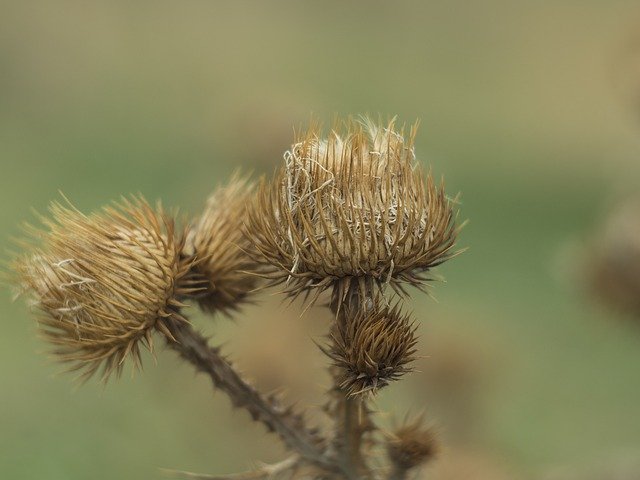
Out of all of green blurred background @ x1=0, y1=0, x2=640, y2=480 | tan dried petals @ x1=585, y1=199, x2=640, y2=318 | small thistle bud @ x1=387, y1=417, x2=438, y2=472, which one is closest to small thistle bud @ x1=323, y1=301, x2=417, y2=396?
small thistle bud @ x1=387, y1=417, x2=438, y2=472

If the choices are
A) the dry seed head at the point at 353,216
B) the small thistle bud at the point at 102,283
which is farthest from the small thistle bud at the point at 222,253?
the dry seed head at the point at 353,216

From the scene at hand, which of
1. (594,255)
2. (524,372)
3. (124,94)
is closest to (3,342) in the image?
(524,372)


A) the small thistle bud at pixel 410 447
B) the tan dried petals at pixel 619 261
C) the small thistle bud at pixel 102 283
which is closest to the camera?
the small thistle bud at pixel 102 283

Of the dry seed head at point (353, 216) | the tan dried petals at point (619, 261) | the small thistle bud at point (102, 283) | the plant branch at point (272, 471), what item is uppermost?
the tan dried petals at point (619, 261)

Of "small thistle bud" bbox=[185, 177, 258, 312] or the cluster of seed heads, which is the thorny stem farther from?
"small thistle bud" bbox=[185, 177, 258, 312]

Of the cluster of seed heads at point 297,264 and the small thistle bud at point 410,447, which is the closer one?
the cluster of seed heads at point 297,264

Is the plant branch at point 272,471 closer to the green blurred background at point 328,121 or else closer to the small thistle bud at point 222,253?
the green blurred background at point 328,121

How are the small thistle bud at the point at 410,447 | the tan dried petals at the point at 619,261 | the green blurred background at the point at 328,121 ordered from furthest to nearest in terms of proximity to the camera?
the green blurred background at the point at 328,121
the tan dried petals at the point at 619,261
the small thistle bud at the point at 410,447
